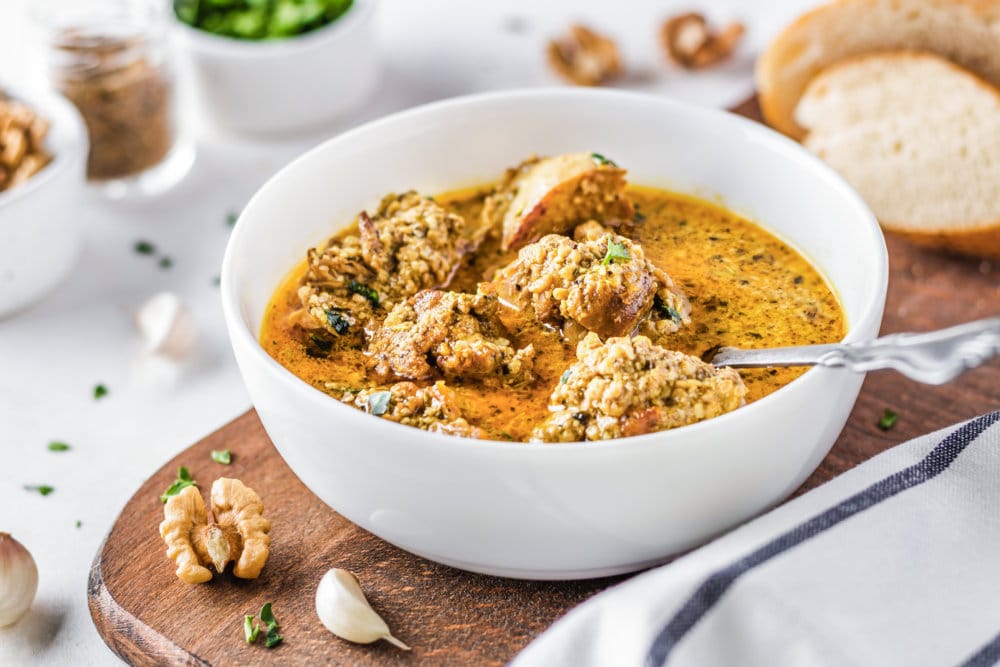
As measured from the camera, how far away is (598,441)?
8.79 feet

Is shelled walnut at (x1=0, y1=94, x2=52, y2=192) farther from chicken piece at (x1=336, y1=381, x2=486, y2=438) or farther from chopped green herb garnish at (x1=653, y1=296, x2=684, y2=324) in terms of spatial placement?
chopped green herb garnish at (x1=653, y1=296, x2=684, y2=324)

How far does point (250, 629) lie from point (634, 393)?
3.83ft

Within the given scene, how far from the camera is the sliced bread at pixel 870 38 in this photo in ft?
15.9

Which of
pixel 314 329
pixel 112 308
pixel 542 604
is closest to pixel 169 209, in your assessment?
pixel 112 308

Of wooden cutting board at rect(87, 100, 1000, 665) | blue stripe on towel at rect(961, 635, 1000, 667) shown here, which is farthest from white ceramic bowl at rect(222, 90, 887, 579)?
blue stripe on towel at rect(961, 635, 1000, 667)

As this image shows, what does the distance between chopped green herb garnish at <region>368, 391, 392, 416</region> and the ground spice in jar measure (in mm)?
2928

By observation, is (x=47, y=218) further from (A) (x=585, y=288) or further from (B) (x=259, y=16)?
(A) (x=585, y=288)

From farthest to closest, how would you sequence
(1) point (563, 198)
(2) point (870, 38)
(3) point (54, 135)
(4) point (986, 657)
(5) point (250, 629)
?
1. (2) point (870, 38)
2. (3) point (54, 135)
3. (1) point (563, 198)
4. (5) point (250, 629)
5. (4) point (986, 657)

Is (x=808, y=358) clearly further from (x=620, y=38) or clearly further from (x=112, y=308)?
(x=620, y=38)

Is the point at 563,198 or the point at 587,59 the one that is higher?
the point at 563,198

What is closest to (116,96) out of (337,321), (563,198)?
(337,321)

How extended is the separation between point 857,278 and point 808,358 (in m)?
0.70

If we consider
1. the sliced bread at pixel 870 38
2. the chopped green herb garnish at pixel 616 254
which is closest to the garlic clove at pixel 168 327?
the chopped green herb garnish at pixel 616 254

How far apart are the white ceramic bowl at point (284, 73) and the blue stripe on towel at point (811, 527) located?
3684 mm
